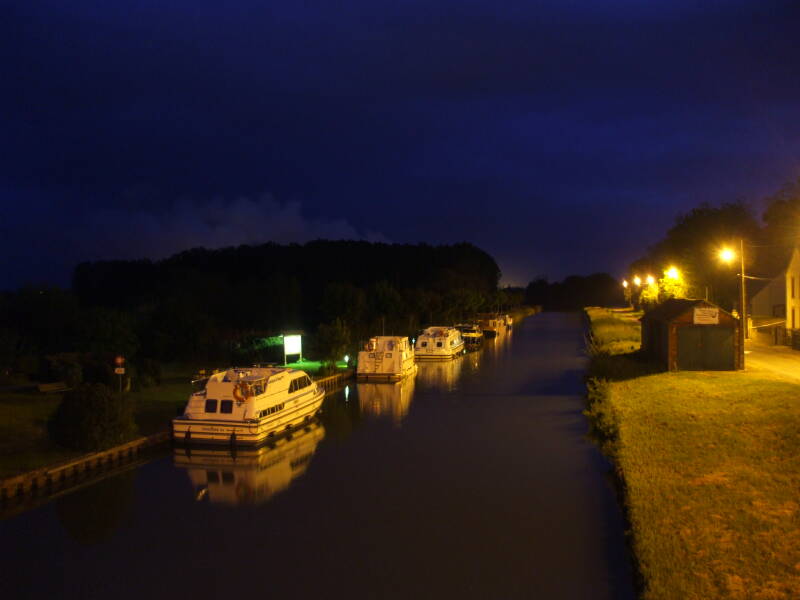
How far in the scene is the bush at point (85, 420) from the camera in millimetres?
22141

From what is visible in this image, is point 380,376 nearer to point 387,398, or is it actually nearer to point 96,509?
point 387,398

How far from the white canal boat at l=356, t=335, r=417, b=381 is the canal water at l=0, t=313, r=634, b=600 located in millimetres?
13105

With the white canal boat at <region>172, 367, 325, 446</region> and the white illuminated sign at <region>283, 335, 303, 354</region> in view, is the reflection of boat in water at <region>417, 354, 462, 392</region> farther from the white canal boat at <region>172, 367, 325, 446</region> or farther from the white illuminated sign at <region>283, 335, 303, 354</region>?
the white canal boat at <region>172, 367, 325, 446</region>

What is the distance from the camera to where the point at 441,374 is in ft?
158

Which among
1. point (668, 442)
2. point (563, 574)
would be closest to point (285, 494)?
point (563, 574)

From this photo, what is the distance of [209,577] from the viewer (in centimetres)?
1455

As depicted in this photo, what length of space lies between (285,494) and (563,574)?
897cm

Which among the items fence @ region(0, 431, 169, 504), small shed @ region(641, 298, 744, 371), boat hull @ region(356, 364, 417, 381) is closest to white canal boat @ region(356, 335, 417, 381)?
boat hull @ region(356, 364, 417, 381)

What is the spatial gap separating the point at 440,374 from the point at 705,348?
1916 centimetres

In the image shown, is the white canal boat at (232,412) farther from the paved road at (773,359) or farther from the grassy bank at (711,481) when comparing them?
the paved road at (773,359)

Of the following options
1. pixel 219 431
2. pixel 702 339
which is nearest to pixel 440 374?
pixel 702 339

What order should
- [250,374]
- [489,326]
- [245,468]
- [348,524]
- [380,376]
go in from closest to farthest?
[348,524] → [245,468] → [250,374] → [380,376] → [489,326]

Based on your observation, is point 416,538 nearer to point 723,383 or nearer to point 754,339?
point 723,383

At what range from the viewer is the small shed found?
106 ft
